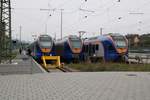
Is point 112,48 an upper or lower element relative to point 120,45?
lower

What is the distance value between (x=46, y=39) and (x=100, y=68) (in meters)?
16.1

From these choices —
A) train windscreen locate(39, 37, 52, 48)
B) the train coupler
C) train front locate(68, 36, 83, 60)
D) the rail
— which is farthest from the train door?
train windscreen locate(39, 37, 52, 48)

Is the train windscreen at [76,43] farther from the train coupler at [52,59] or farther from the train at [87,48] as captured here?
the train coupler at [52,59]

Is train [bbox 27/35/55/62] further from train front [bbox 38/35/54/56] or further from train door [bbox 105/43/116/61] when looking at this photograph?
train door [bbox 105/43/116/61]

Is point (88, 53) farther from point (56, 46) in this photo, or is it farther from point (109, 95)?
point (109, 95)

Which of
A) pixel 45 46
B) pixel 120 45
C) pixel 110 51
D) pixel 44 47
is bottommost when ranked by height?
pixel 110 51

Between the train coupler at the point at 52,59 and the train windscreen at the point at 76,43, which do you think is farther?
the train windscreen at the point at 76,43

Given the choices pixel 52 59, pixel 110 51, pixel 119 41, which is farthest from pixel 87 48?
pixel 52 59

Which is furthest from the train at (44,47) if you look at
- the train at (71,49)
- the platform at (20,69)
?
the platform at (20,69)

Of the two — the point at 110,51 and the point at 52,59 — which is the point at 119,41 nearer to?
the point at 110,51

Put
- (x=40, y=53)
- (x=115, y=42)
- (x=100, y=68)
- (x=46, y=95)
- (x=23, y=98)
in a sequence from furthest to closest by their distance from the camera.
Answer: (x=40, y=53), (x=115, y=42), (x=100, y=68), (x=46, y=95), (x=23, y=98)

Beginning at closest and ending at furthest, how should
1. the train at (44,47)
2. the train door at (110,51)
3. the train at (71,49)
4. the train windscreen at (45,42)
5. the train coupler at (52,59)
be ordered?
the train coupler at (52,59), the train door at (110,51), the train at (71,49), the train at (44,47), the train windscreen at (45,42)

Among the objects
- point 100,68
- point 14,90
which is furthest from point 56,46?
point 14,90

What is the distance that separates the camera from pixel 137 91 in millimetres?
12273
